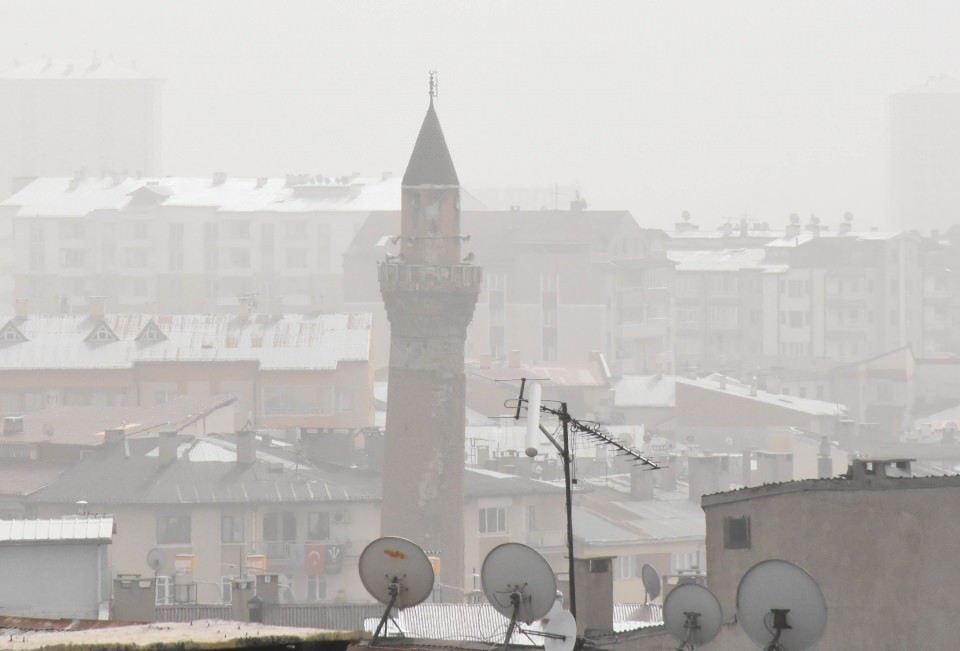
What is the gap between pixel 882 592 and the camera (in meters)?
18.1

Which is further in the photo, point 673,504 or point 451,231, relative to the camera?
point 673,504

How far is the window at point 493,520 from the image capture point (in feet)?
201

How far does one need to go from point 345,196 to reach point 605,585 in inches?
5115

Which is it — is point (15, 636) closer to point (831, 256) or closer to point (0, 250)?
point (831, 256)

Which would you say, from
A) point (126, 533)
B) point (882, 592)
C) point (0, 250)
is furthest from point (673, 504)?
point (0, 250)

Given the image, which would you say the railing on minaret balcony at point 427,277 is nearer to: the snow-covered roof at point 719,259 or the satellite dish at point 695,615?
the satellite dish at point 695,615

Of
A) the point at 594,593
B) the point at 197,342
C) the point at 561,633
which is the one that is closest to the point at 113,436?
the point at 197,342

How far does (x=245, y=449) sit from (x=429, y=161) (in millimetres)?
11309

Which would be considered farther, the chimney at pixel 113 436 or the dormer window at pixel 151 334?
the dormer window at pixel 151 334

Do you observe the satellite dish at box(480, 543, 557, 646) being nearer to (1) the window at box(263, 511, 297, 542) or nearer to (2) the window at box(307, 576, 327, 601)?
(2) the window at box(307, 576, 327, 601)

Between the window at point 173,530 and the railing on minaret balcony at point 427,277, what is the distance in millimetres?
9080

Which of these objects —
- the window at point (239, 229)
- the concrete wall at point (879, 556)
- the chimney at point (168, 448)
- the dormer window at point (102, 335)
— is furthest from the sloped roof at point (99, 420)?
the window at point (239, 229)

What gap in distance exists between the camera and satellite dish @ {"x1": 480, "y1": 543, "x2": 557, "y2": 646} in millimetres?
14500

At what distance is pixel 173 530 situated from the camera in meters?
58.0
